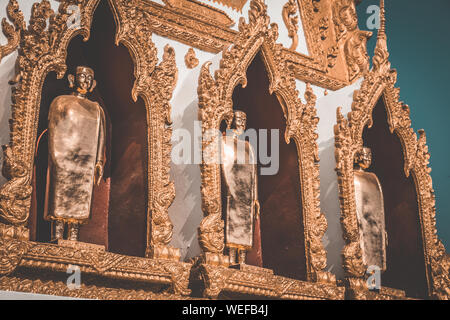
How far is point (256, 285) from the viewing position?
3.15m

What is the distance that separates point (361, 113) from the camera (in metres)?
3.92

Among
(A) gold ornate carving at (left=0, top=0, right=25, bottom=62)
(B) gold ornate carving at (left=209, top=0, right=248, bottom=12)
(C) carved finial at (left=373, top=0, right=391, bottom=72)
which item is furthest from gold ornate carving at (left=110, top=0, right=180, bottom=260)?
(C) carved finial at (left=373, top=0, right=391, bottom=72)

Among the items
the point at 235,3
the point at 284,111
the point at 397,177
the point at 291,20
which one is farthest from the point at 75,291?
the point at 291,20

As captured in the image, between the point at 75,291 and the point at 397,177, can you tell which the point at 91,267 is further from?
the point at 397,177

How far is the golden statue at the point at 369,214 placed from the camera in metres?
3.80

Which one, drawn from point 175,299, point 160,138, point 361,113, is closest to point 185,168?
point 160,138

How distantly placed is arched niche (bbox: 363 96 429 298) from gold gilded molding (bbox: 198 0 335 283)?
68 centimetres

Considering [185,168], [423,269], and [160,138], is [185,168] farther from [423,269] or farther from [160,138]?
[423,269]

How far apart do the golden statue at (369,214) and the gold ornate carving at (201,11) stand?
1.22m

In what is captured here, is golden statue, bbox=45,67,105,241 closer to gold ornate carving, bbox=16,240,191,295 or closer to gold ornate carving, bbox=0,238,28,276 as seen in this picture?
gold ornate carving, bbox=16,240,191,295

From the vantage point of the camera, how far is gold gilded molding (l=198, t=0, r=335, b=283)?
122 inches

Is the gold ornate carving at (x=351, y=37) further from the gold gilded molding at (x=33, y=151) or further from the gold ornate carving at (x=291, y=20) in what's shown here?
the gold gilded molding at (x=33, y=151)

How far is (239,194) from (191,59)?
95cm

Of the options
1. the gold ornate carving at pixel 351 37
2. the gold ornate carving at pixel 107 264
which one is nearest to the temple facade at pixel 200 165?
the gold ornate carving at pixel 107 264
